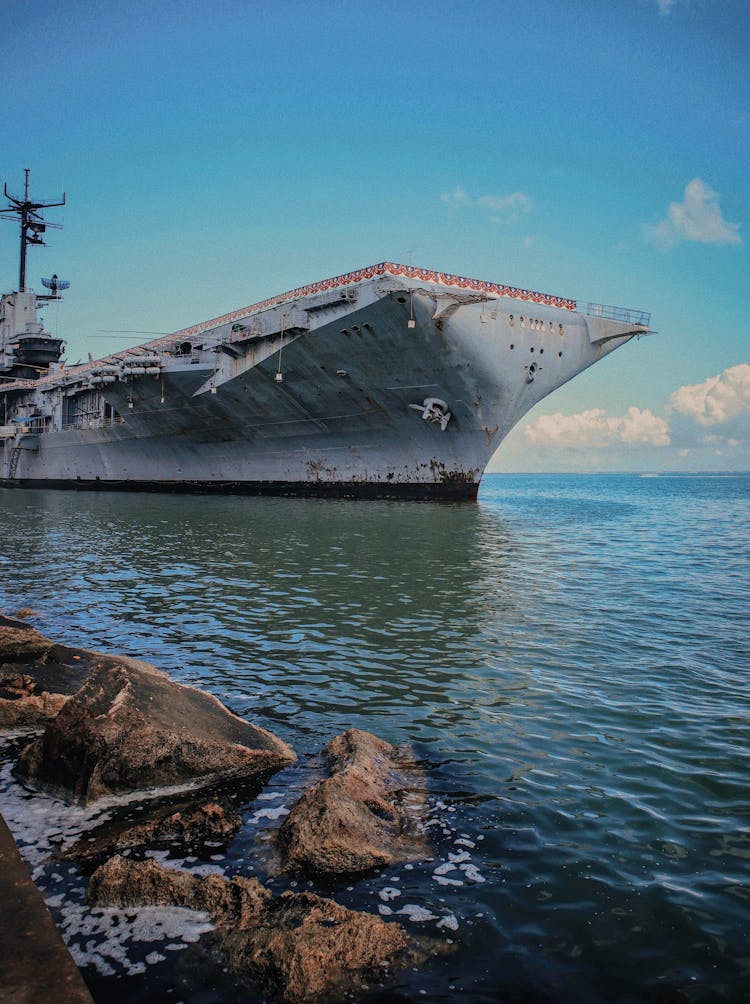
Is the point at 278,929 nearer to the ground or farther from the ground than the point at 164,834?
farther from the ground

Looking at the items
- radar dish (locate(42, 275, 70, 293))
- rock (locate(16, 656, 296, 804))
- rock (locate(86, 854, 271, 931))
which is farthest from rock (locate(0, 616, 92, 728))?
radar dish (locate(42, 275, 70, 293))

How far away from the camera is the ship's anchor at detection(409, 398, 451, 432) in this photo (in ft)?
93.3

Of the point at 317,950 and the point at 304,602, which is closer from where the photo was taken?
the point at 317,950

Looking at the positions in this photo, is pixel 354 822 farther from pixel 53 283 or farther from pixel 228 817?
pixel 53 283

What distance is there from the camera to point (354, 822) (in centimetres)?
412

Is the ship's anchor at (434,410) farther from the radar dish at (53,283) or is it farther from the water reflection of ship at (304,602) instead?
the radar dish at (53,283)

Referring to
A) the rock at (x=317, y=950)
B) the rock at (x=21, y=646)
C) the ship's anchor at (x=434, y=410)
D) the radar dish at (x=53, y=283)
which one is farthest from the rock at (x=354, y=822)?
the radar dish at (x=53, y=283)

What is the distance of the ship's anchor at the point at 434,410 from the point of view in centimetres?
2844

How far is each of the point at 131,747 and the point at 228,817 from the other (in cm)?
97

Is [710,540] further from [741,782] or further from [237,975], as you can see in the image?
[237,975]

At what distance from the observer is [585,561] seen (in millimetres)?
16891

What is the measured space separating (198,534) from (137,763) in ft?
52.9

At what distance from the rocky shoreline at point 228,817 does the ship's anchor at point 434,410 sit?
2315 centimetres

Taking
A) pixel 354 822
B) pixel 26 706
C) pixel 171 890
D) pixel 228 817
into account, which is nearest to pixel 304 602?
pixel 26 706
